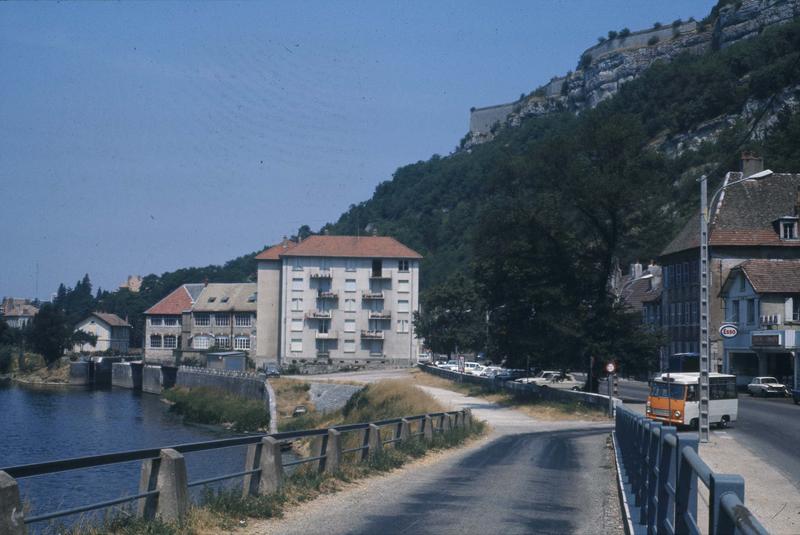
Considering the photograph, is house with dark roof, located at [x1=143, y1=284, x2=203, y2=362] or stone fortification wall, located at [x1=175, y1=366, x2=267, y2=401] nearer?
stone fortification wall, located at [x1=175, y1=366, x2=267, y2=401]

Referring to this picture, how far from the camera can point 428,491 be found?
16.1 m

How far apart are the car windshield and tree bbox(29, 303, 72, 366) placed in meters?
107

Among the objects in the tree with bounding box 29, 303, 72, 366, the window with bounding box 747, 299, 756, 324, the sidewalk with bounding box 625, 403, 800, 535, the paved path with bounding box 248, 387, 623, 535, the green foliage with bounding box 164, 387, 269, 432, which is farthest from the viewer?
the tree with bounding box 29, 303, 72, 366

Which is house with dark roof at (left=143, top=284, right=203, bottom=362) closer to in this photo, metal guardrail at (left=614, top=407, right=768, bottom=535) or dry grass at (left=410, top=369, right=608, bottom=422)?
dry grass at (left=410, top=369, right=608, bottom=422)

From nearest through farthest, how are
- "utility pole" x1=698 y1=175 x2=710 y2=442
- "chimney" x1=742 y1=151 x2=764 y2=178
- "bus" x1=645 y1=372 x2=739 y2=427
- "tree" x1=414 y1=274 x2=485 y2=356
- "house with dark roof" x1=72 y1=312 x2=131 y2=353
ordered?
"utility pole" x1=698 y1=175 x2=710 y2=442 → "bus" x1=645 y1=372 x2=739 y2=427 → "chimney" x1=742 y1=151 x2=764 y2=178 → "tree" x1=414 y1=274 x2=485 y2=356 → "house with dark roof" x1=72 y1=312 x2=131 y2=353

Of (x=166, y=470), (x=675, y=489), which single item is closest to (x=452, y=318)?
(x=166, y=470)

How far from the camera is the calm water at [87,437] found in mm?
26109

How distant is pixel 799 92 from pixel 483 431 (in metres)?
103

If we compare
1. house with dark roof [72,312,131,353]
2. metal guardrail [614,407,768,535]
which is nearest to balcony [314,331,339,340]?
house with dark roof [72,312,131,353]

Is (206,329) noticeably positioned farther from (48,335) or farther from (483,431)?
(483,431)

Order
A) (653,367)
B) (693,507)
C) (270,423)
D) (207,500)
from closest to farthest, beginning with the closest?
(693,507)
(207,500)
(653,367)
(270,423)

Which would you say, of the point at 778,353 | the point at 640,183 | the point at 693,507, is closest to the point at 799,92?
the point at 778,353

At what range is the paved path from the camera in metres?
12.4

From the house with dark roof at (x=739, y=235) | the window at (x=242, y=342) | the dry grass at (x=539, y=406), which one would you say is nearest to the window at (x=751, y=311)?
the house with dark roof at (x=739, y=235)
